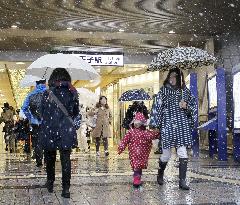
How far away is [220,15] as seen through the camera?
1283cm

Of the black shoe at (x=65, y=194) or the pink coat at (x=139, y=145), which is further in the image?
the pink coat at (x=139, y=145)

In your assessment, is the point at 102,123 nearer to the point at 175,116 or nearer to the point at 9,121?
the point at 9,121

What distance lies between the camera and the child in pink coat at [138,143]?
6.42m

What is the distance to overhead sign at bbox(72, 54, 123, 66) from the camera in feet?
53.8

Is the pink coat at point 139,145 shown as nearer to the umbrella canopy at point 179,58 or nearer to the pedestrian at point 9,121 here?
the umbrella canopy at point 179,58

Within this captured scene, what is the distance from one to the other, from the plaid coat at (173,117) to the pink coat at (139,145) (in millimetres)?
202

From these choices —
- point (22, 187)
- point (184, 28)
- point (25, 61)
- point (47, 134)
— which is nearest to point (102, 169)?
point (22, 187)

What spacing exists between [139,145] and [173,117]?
0.61 metres

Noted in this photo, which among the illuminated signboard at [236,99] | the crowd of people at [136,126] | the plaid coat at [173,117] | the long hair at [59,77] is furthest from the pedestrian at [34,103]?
the illuminated signboard at [236,99]

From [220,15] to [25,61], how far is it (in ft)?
26.1

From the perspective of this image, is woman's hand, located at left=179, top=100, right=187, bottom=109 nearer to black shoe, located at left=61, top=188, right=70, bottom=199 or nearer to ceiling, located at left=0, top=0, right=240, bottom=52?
black shoe, located at left=61, top=188, right=70, bottom=199

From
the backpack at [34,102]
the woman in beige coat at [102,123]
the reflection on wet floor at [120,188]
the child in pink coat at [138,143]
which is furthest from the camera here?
the woman in beige coat at [102,123]

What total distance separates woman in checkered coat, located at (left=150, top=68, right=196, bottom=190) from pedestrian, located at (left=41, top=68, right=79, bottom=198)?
123 centimetres

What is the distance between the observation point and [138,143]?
254 inches
